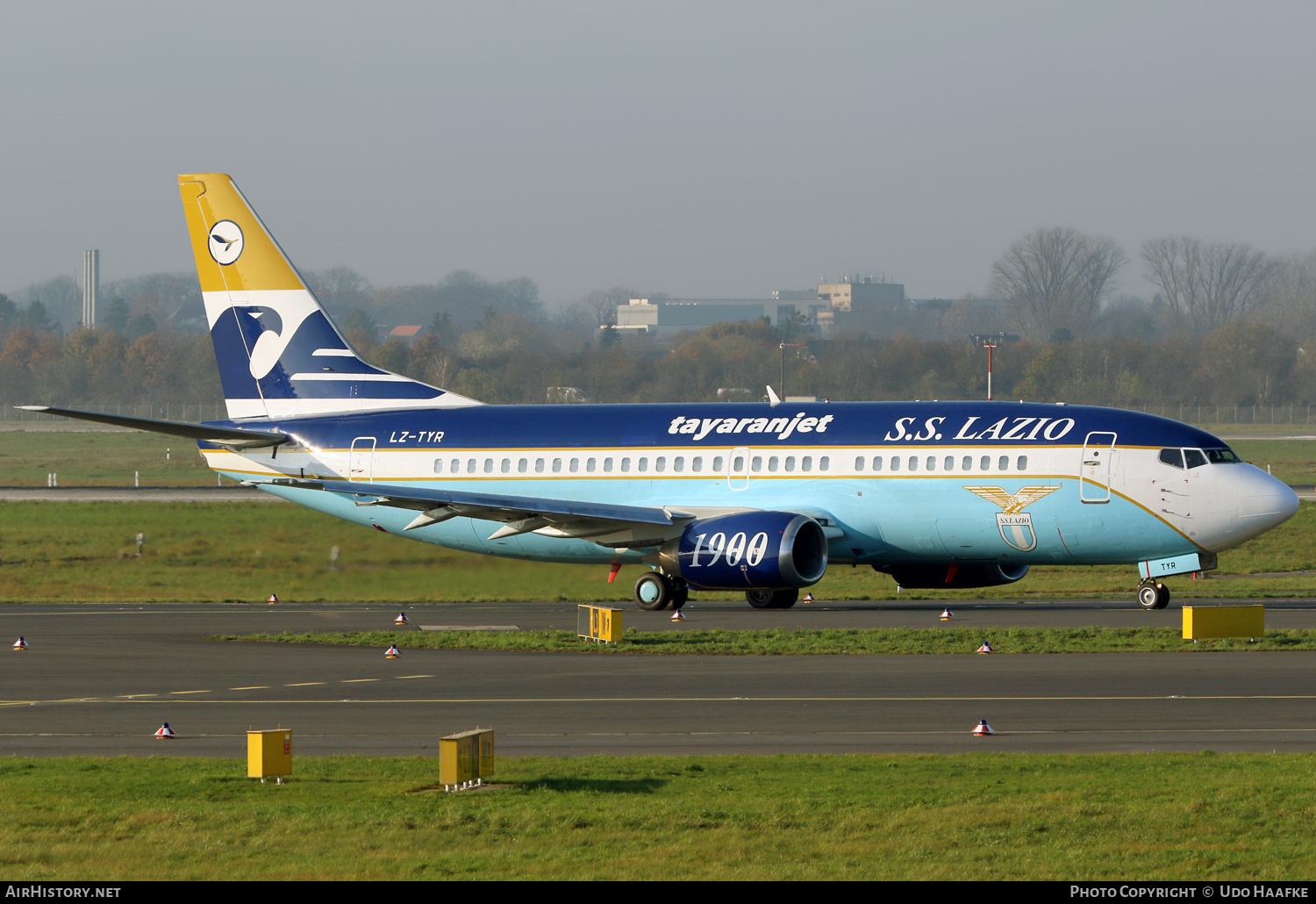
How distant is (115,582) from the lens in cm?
4791

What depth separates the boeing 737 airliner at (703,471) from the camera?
35.6 m

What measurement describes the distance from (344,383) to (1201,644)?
79.6 feet

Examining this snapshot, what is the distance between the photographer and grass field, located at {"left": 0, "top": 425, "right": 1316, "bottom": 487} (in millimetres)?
91438

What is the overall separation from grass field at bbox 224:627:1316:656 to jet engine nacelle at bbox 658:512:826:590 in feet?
6.99

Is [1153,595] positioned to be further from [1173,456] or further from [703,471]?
[703,471]

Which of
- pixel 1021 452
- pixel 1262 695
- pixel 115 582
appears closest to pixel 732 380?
pixel 115 582

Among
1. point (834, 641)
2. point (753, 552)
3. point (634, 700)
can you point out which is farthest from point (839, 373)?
point (634, 700)

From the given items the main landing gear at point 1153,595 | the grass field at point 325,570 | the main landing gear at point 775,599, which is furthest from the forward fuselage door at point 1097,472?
the main landing gear at point 775,599

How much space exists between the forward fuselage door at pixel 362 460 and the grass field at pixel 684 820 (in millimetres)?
24155

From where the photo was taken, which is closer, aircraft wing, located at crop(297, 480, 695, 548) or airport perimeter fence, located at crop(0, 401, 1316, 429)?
aircraft wing, located at crop(297, 480, 695, 548)

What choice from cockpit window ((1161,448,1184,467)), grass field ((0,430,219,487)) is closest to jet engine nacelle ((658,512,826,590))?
cockpit window ((1161,448,1184,467))

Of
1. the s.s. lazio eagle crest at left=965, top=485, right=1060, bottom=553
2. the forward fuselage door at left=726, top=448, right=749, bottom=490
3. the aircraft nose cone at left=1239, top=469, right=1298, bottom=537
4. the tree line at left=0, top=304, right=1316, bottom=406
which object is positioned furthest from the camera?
the tree line at left=0, top=304, right=1316, bottom=406

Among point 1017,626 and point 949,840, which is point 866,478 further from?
point 949,840

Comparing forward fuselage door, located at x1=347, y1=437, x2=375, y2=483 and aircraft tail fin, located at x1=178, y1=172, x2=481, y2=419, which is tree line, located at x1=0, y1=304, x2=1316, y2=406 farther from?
forward fuselage door, located at x1=347, y1=437, x2=375, y2=483
